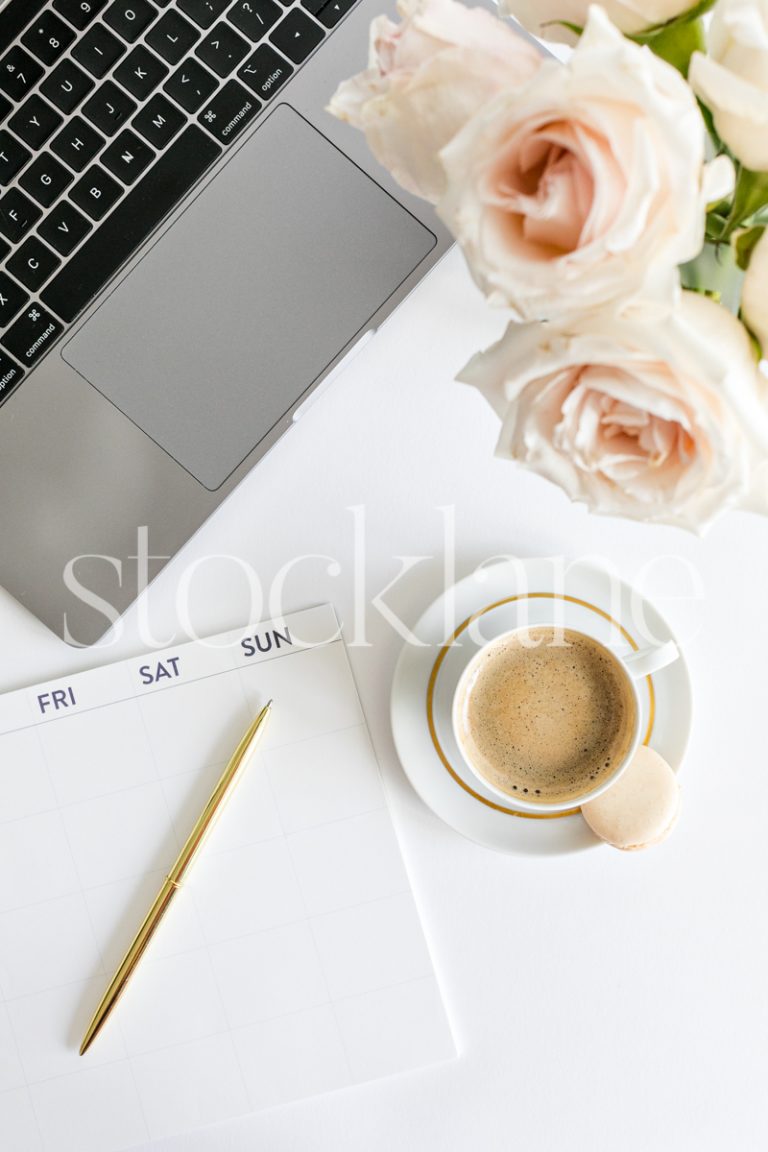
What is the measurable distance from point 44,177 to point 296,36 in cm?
20

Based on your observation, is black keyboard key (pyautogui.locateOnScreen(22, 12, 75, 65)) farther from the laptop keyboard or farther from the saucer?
the saucer

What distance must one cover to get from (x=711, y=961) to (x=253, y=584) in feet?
1.55

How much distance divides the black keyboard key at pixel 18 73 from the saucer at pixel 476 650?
47cm

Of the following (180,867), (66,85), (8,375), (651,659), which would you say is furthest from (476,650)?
(66,85)

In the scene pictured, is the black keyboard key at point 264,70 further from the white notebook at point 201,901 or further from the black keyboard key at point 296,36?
the white notebook at point 201,901

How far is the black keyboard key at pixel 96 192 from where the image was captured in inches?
26.7

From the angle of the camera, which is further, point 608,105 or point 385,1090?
point 385,1090

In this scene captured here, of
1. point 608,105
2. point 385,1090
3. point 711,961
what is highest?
point 608,105

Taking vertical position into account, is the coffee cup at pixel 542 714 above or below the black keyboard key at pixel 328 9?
below

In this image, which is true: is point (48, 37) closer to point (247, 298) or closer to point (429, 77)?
point (247, 298)

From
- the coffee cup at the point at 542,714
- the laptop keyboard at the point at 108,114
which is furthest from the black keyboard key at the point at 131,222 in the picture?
the coffee cup at the point at 542,714

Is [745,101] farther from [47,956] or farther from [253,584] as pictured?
[47,956]

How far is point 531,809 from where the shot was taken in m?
0.70

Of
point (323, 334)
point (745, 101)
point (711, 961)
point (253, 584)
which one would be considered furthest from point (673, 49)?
point (711, 961)
